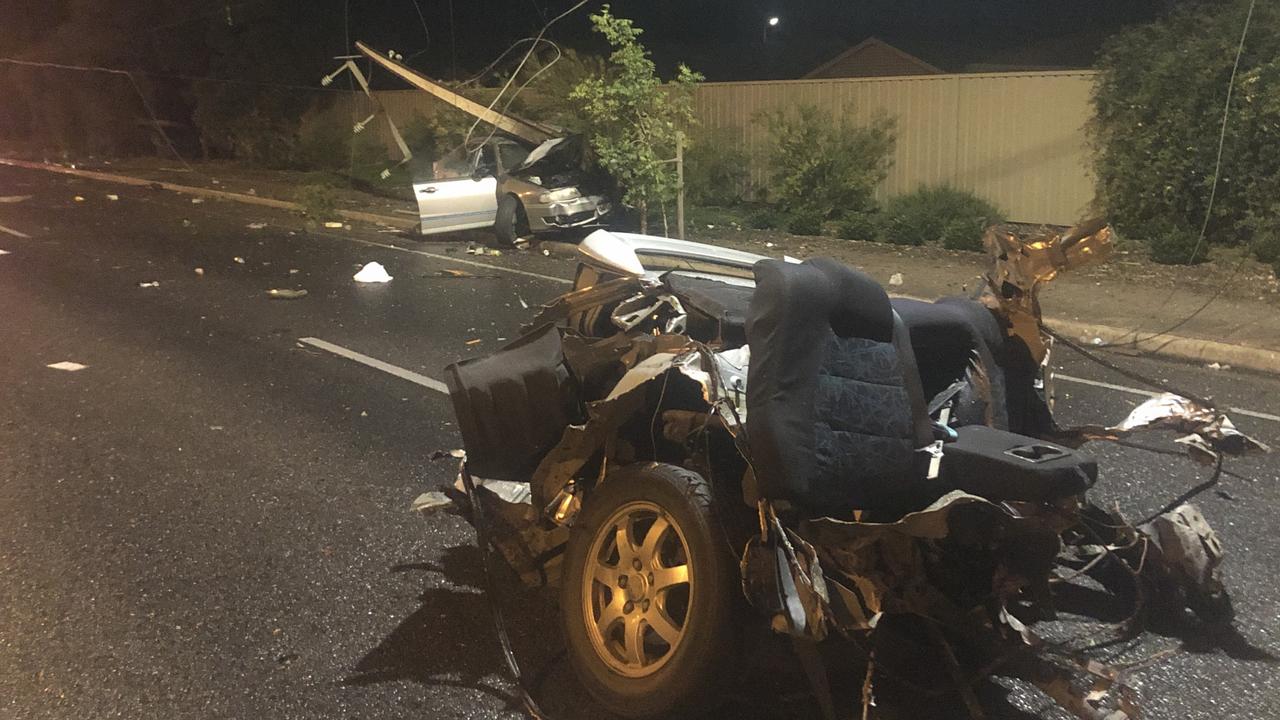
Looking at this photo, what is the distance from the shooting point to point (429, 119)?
1020 inches

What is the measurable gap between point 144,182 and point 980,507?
27.0m

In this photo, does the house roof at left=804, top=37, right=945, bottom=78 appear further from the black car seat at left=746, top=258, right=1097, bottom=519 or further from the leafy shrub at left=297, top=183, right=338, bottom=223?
the black car seat at left=746, top=258, right=1097, bottom=519

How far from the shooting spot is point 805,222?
1645cm

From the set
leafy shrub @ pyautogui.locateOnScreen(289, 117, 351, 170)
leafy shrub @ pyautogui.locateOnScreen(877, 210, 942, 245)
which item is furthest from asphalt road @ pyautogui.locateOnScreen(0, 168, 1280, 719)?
leafy shrub @ pyautogui.locateOnScreen(289, 117, 351, 170)

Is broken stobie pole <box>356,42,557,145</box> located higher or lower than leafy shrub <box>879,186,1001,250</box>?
higher

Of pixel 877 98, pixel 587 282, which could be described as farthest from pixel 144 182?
pixel 587 282

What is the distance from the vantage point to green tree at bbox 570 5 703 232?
49.1 feet

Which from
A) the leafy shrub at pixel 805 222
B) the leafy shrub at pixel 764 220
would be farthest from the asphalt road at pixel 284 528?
the leafy shrub at pixel 764 220

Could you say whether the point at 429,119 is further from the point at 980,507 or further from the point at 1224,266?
the point at 980,507

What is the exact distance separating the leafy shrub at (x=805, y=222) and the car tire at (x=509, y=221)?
13.6 ft

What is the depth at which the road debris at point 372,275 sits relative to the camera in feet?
41.5

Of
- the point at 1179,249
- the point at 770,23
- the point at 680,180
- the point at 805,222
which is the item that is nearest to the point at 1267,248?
the point at 1179,249

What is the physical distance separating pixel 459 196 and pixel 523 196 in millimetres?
1006

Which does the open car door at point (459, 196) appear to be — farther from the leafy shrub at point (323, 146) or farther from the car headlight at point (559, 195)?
the leafy shrub at point (323, 146)
